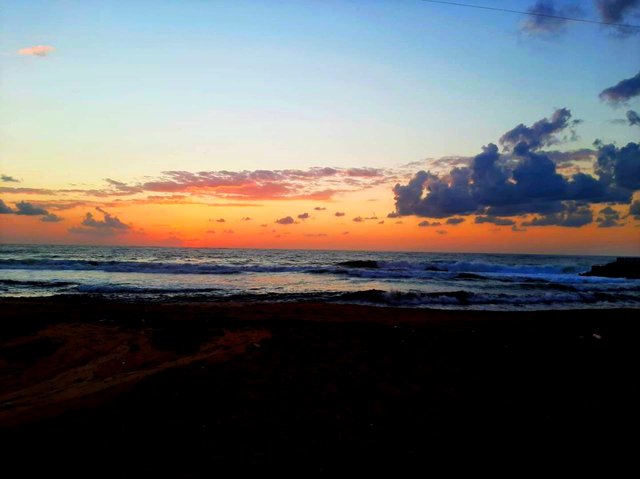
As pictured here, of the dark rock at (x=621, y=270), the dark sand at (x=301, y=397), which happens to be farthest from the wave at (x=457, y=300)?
the dark rock at (x=621, y=270)

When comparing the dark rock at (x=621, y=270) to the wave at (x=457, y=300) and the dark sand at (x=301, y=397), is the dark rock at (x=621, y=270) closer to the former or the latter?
the wave at (x=457, y=300)

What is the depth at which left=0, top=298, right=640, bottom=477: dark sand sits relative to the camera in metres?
3.81

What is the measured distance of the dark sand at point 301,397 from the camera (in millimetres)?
3807

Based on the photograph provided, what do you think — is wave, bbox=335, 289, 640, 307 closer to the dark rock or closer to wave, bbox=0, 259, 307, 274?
wave, bbox=0, 259, 307, 274

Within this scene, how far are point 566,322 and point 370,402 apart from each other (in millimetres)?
9870

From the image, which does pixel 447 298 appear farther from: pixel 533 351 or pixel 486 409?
pixel 486 409

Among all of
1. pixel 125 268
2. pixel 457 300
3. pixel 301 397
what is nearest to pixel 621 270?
pixel 457 300

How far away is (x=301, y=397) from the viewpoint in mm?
5293

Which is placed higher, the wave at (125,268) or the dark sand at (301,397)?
the dark sand at (301,397)

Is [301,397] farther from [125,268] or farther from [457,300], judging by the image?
[125,268]

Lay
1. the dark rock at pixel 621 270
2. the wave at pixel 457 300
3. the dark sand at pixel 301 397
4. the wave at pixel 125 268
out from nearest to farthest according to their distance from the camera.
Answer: the dark sand at pixel 301 397 < the wave at pixel 457 300 < the wave at pixel 125 268 < the dark rock at pixel 621 270

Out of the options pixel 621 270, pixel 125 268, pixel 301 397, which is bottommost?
pixel 125 268

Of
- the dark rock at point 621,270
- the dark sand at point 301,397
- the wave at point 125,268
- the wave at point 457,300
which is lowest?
the wave at point 125,268

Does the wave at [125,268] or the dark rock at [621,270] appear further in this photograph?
the dark rock at [621,270]
